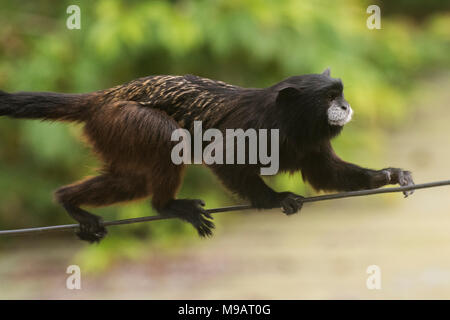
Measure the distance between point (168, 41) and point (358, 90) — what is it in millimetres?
2495

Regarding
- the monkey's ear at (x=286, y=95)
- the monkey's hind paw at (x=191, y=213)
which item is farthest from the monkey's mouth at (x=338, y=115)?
the monkey's hind paw at (x=191, y=213)

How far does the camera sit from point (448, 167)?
12.2 m

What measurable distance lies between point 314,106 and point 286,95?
0.59 feet

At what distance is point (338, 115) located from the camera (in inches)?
161

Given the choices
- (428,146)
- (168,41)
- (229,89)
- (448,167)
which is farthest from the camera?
(428,146)

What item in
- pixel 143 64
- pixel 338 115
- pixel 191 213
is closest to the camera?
pixel 338 115

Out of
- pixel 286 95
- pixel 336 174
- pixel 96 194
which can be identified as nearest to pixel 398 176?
pixel 336 174

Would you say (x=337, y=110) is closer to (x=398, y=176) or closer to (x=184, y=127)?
(x=398, y=176)

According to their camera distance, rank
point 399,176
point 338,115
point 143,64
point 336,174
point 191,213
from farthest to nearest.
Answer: point 143,64 < point 336,174 < point 399,176 < point 191,213 < point 338,115

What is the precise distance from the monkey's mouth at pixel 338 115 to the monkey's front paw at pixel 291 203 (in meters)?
0.49

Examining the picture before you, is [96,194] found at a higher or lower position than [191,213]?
higher

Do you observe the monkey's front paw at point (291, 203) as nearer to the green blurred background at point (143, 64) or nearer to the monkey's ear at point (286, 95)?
the monkey's ear at point (286, 95)

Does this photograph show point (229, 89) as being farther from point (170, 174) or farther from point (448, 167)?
point (448, 167)

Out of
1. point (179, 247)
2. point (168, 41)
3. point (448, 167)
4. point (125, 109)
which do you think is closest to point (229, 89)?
point (125, 109)
